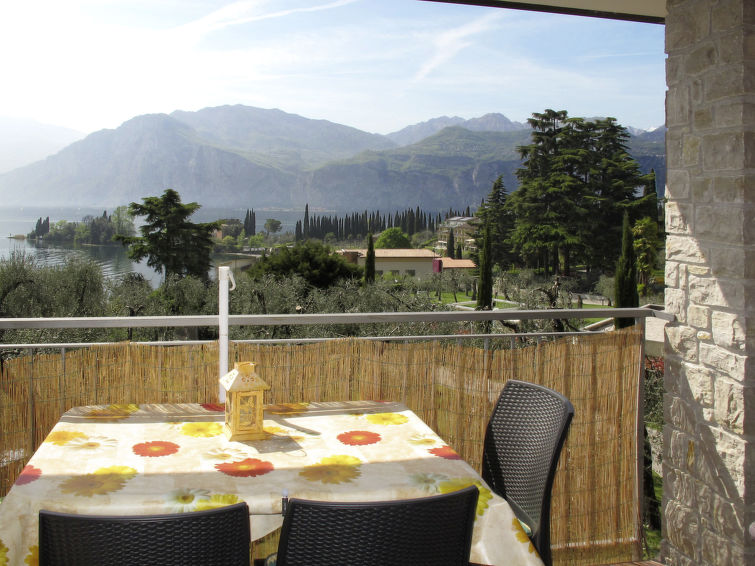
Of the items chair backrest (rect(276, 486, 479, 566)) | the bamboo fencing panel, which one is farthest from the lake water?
chair backrest (rect(276, 486, 479, 566))

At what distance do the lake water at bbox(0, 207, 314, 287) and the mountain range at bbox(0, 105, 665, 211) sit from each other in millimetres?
8156

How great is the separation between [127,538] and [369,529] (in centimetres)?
38

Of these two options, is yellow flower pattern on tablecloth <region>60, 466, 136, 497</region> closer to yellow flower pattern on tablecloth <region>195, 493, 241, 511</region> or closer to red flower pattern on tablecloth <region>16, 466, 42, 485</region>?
red flower pattern on tablecloth <region>16, 466, 42, 485</region>

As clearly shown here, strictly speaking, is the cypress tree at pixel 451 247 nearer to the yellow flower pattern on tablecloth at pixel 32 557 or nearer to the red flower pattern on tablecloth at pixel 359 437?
the red flower pattern on tablecloth at pixel 359 437

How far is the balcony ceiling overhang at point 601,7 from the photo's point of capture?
104 inches

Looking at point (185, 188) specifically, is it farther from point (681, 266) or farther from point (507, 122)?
point (681, 266)

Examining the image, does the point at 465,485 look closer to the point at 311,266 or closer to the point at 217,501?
the point at 217,501

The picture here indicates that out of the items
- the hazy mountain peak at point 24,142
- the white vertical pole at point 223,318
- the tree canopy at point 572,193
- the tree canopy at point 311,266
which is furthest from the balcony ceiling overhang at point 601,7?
the hazy mountain peak at point 24,142

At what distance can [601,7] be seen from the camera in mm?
2732

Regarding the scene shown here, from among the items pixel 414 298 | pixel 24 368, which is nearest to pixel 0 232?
pixel 414 298

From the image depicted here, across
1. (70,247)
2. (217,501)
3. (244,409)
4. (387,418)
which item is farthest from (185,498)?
(70,247)

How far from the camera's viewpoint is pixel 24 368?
2316mm

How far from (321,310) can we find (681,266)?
72.7ft

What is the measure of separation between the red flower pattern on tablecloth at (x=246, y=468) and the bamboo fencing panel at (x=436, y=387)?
3.01 feet
